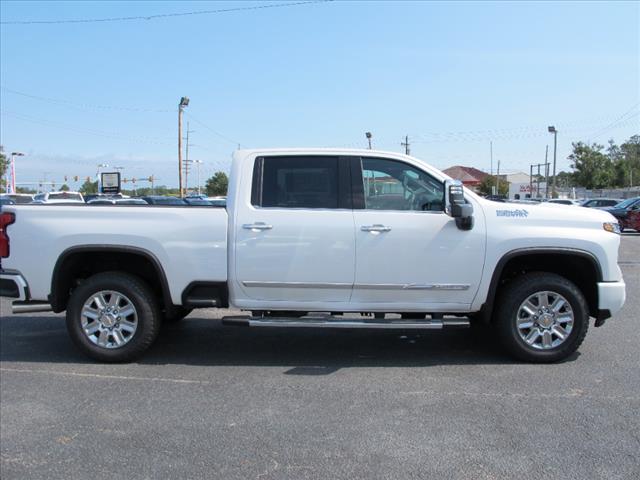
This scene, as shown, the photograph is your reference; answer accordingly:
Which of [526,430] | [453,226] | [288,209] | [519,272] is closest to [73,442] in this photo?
[288,209]

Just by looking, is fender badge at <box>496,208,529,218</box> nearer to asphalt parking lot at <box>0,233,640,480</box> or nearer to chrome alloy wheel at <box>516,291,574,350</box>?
chrome alloy wheel at <box>516,291,574,350</box>

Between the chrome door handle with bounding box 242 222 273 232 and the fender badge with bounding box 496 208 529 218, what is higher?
the fender badge with bounding box 496 208 529 218

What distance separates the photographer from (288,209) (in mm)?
5426

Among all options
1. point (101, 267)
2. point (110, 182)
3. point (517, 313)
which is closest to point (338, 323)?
point (517, 313)

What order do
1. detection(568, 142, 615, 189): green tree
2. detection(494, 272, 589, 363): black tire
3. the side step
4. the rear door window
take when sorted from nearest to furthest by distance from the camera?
the side step, detection(494, 272, 589, 363): black tire, the rear door window, detection(568, 142, 615, 189): green tree

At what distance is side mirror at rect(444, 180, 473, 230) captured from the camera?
5164 mm

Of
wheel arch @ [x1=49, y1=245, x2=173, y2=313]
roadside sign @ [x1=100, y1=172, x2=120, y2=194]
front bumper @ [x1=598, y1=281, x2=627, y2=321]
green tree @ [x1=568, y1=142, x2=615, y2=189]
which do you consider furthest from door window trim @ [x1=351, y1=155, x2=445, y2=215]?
green tree @ [x1=568, y1=142, x2=615, y2=189]

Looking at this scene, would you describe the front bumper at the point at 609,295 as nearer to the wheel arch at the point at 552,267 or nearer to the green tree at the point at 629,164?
the wheel arch at the point at 552,267

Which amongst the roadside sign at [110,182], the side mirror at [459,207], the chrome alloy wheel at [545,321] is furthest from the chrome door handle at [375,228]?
the roadside sign at [110,182]

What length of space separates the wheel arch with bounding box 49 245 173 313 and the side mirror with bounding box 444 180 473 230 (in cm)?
274

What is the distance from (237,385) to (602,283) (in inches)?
137

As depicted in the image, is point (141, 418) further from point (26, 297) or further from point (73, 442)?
point (26, 297)

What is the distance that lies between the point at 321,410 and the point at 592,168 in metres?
70.2

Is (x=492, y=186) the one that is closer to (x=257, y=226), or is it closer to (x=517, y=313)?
(x=517, y=313)
